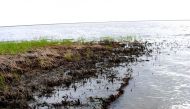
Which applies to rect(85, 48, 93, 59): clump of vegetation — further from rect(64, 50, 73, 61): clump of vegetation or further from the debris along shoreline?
rect(64, 50, 73, 61): clump of vegetation

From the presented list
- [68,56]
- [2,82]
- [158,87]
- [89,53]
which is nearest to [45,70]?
[68,56]

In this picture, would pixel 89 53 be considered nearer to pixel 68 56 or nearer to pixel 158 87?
pixel 68 56

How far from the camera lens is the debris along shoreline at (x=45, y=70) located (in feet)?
51.4

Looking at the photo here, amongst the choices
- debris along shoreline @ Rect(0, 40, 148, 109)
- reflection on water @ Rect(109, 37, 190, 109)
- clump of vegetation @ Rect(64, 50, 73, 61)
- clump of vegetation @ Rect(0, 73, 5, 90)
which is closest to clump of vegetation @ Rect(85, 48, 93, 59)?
debris along shoreline @ Rect(0, 40, 148, 109)

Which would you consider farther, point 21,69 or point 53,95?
point 21,69

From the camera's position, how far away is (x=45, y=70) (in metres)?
22.7

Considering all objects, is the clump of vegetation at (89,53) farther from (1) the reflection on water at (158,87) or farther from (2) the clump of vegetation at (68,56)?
(1) the reflection on water at (158,87)

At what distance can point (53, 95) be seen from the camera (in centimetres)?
1631

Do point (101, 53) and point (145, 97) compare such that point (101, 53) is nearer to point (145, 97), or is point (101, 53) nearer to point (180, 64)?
point (180, 64)

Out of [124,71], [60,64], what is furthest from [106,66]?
[60,64]

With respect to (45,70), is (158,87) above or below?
below

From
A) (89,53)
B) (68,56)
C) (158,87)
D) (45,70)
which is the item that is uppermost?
(68,56)

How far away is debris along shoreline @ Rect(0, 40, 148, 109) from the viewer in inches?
616

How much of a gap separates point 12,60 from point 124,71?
26.6ft
